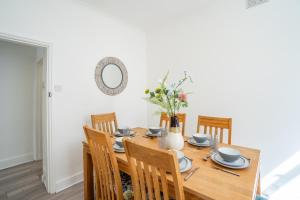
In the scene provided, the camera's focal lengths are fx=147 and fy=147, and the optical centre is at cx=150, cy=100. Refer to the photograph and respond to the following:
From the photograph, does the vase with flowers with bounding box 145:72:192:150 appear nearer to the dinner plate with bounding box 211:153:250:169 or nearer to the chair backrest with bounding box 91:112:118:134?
the dinner plate with bounding box 211:153:250:169

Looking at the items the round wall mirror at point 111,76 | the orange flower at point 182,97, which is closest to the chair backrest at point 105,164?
the orange flower at point 182,97

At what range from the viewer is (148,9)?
92.3 inches

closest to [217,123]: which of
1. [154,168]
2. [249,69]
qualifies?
[249,69]

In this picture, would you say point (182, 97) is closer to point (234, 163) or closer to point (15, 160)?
point (234, 163)

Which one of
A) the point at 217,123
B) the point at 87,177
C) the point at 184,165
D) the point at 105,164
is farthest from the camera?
the point at 217,123

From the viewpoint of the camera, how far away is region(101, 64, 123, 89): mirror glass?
249 cm

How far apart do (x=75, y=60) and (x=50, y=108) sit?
743 mm

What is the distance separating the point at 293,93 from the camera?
1.67 metres

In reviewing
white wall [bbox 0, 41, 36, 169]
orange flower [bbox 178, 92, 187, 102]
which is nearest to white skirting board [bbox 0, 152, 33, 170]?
white wall [bbox 0, 41, 36, 169]

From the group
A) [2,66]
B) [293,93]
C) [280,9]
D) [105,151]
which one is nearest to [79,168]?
[105,151]

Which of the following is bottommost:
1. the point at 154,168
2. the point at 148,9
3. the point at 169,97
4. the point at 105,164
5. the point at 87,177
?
the point at 87,177

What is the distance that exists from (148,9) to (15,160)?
136 inches

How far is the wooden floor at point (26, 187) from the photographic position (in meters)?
A: 1.83

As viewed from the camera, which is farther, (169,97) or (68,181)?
(68,181)
